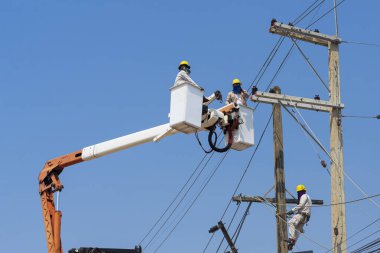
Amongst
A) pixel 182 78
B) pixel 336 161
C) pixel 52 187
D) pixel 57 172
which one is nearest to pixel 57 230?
→ pixel 52 187

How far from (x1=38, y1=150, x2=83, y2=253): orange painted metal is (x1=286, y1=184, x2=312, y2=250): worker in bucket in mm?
5395

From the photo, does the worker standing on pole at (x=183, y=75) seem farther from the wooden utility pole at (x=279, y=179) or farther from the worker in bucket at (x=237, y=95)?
the wooden utility pole at (x=279, y=179)

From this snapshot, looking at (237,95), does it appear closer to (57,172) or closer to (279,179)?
(57,172)

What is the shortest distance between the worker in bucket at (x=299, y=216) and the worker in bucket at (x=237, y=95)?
15.4 feet

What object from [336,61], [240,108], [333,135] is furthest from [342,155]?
[240,108]

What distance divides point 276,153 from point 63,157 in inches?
214

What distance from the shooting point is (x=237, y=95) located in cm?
1747

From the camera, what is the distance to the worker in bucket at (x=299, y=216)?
840 inches

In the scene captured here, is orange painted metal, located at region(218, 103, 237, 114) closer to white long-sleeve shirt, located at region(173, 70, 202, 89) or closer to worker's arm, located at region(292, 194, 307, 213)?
white long-sleeve shirt, located at region(173, 70, 202, 89)

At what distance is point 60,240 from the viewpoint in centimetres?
1816

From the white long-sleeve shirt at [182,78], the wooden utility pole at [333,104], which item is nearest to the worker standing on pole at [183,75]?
the white long-sleeve shirt at [182,78]

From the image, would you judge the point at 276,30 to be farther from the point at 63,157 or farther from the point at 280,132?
the point at 63,157

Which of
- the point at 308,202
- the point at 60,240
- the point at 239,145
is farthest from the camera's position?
the point at 308,202

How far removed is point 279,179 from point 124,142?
17.0 feet
